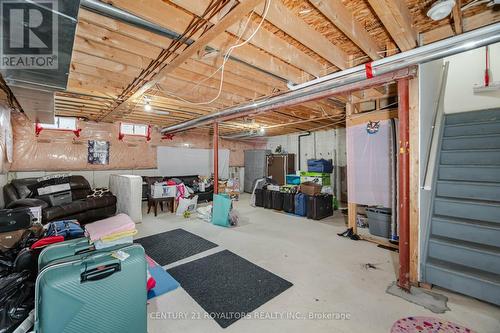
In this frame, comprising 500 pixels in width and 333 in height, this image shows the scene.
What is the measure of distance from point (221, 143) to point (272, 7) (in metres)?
7.22

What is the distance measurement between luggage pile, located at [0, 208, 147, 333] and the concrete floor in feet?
1.67

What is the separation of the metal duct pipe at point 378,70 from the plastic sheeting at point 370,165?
1.35 metres

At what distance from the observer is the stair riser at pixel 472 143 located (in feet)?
8.32

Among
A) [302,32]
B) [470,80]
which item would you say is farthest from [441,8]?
[470,80]

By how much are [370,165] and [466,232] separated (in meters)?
1.56

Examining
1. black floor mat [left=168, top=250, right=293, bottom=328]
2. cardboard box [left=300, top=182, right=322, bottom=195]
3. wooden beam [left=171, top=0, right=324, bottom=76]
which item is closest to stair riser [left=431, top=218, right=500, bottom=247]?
black floor mat [left=168, top=250, right=293, bottom=328]

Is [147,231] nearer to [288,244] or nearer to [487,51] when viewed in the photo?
[288,244]

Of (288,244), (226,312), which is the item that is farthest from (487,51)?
(226,312)

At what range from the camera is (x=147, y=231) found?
413cm

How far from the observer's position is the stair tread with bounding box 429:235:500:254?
1966 millimetres

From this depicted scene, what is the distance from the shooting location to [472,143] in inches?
105

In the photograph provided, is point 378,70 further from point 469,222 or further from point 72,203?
point 72,203

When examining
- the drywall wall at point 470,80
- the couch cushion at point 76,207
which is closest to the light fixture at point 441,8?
the drywall wall at point 470,80

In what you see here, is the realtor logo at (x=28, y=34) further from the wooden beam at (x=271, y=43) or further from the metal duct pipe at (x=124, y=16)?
the wooden beam at (x=271, y=43)
